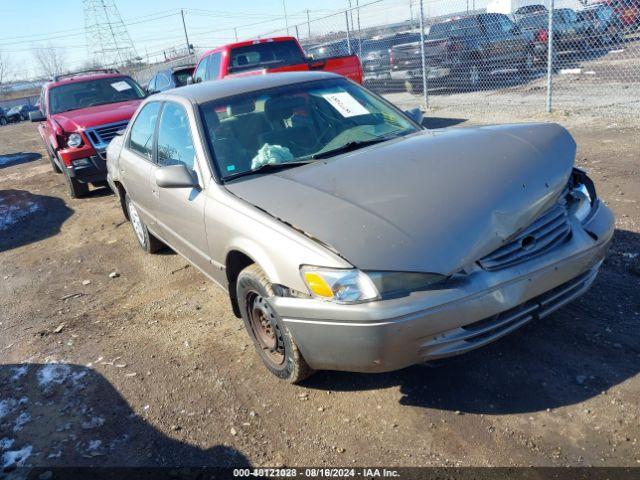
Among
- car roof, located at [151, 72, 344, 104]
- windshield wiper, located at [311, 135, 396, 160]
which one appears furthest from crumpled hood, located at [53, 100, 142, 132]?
windshield wiper, located at [311, 135, 396, 160]

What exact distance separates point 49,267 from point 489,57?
1085cm

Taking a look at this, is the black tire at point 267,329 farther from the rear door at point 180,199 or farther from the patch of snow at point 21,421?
the patch of snow at point 21,421

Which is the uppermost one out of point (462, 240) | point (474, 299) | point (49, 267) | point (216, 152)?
point (216, 152)

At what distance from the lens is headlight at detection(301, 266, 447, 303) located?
242 cm

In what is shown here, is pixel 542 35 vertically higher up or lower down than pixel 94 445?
higher up

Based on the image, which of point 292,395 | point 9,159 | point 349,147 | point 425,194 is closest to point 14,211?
point 349,147

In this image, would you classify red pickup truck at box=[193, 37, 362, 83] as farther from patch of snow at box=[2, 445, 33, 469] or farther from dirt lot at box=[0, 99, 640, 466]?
patch of snow at box=[2, 445, 33, 469]

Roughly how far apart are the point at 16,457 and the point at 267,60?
8.59 m

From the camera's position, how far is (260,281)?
9.53 feet

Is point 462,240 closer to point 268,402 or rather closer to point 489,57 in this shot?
point 268,402

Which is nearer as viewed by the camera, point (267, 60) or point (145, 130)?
point (145, 130)

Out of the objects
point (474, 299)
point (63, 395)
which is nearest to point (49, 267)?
point (63, 395)

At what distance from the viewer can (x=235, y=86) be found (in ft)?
13.2

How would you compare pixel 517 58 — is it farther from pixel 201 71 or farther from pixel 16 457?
pixel 16 457
